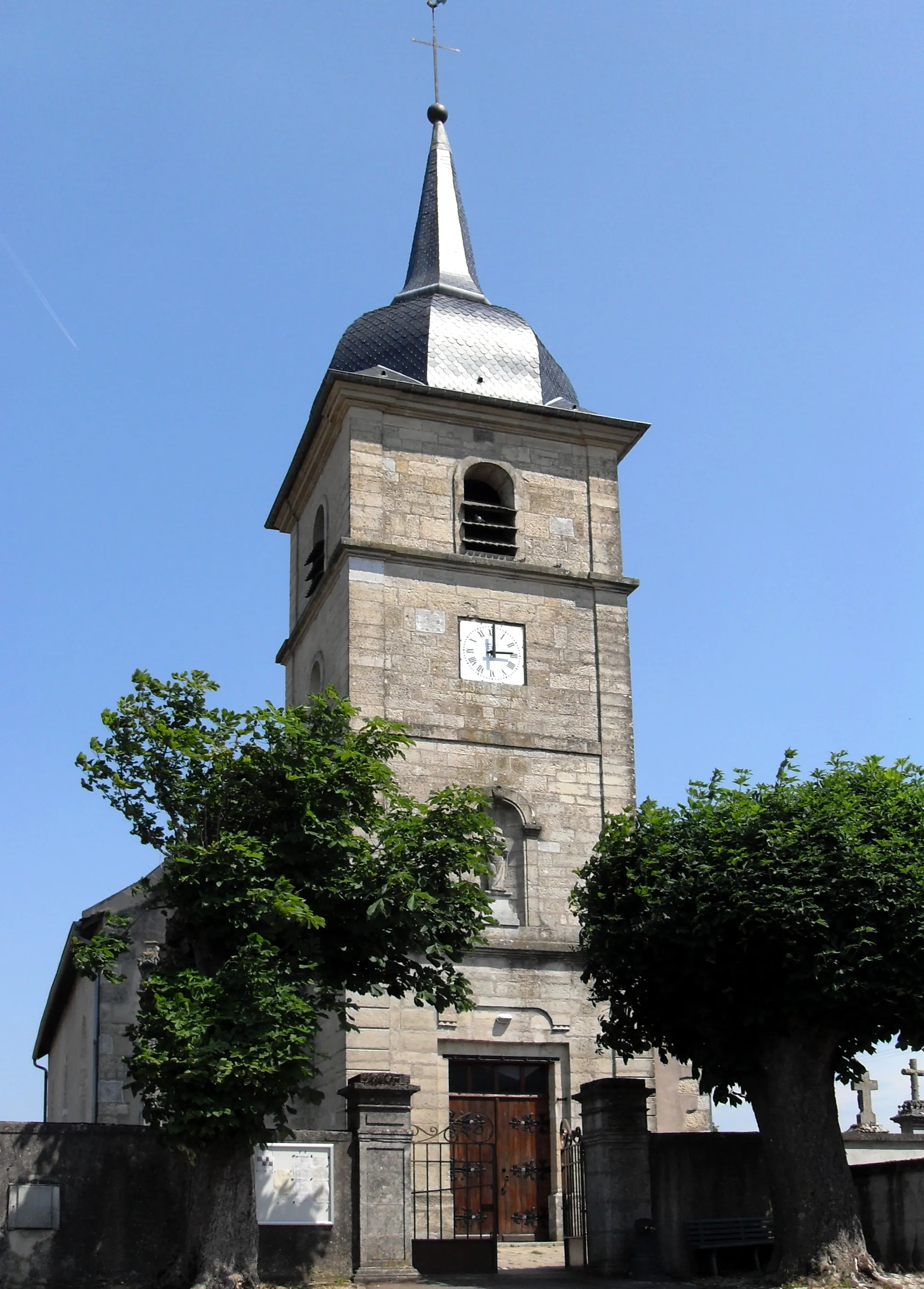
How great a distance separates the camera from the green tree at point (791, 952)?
47.7 feet

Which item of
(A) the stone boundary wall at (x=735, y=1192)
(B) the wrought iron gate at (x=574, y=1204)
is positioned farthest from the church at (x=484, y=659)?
(A) the stone boundary wall at (x=735, y=1192)

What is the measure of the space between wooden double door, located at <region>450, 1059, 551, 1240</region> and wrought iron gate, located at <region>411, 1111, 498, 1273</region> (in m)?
0.15

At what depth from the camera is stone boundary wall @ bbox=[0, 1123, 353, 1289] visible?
1368 centimetres

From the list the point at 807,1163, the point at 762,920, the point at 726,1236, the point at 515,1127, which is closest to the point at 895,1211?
the point at 807,1163

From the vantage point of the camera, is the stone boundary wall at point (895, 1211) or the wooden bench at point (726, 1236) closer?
the stone boundary wall at point (895, 1211)

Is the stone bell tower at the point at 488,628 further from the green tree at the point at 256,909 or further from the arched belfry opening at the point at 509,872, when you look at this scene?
the green tree at the point at 256,909

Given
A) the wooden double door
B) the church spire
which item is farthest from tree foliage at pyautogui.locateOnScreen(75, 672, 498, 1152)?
the church spire

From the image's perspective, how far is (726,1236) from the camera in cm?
1571

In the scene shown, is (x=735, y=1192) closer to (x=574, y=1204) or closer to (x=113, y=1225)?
(x=574, y=1204)

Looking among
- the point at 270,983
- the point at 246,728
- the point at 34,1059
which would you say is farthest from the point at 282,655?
the point at 34,1059

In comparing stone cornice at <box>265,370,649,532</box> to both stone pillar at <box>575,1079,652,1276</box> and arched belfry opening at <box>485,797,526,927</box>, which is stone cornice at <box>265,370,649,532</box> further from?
stone pillar at <box>575,1079,652,1276</box>

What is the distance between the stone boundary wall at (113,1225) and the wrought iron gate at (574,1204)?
3.28m

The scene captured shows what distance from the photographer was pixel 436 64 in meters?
30.8

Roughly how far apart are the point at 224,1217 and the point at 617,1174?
4.49 meters
